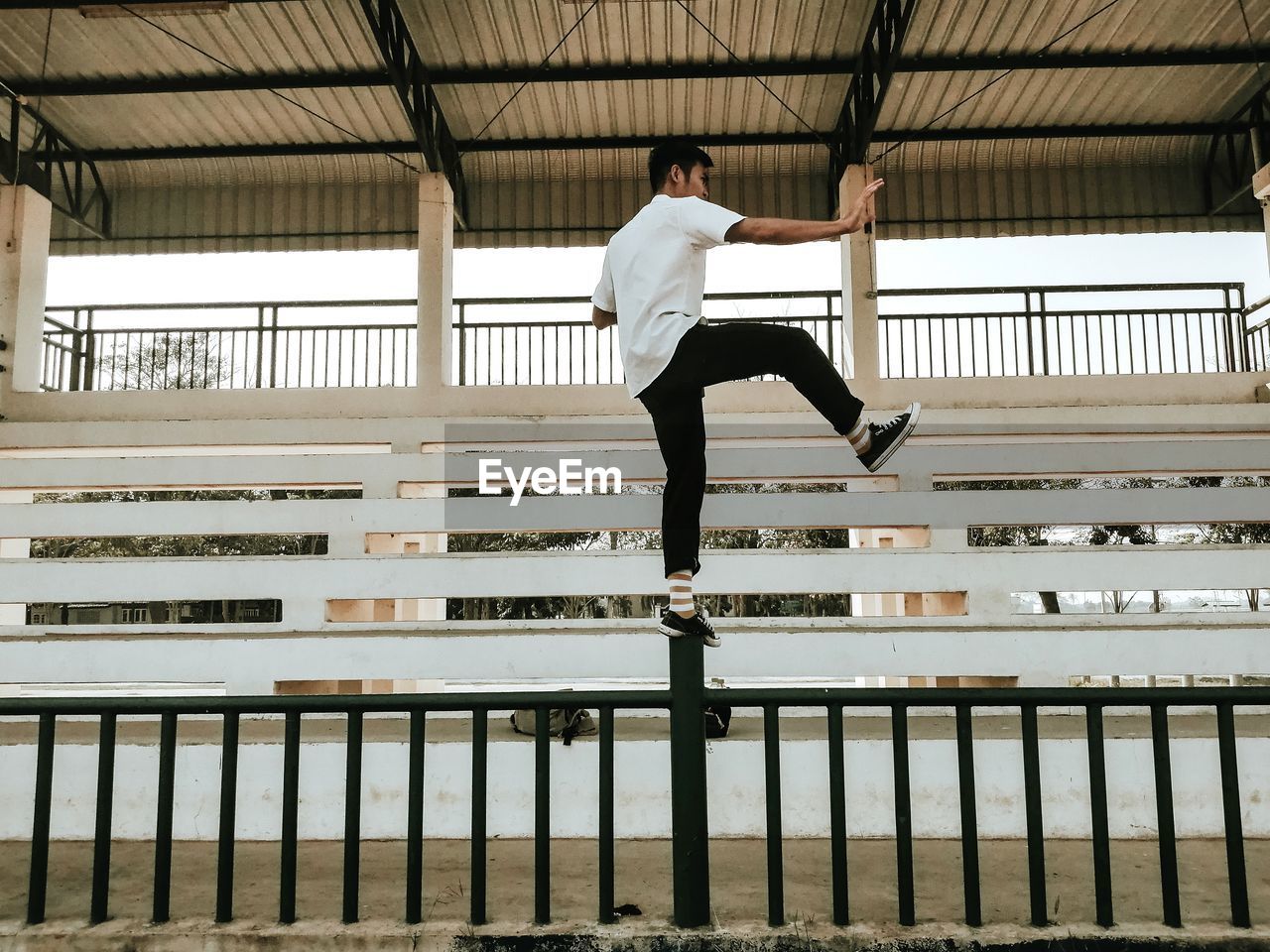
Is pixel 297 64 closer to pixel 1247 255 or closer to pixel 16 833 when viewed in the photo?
pixel 16 833

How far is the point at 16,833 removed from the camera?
4.02 metres

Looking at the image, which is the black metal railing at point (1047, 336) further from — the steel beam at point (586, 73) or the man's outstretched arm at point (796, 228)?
the man's outstretched arm at point (796, 228)

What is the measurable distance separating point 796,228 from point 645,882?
248 centimetres

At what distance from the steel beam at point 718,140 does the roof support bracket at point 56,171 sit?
1.80ft

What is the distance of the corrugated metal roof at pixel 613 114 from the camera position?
10.6 metres

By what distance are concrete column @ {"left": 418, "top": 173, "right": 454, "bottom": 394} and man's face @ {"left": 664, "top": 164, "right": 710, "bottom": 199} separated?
26.3 feet

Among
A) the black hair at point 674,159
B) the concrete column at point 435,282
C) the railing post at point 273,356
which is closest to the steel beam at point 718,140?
the concrete column at point 435,282

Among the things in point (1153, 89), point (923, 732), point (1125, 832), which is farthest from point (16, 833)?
point (1153, 89)

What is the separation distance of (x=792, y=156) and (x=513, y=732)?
11950 millimetres

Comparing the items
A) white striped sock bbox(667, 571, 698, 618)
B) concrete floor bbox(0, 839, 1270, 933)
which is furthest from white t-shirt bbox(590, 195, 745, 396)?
concrete floor bbox(0, 839, 1270, 933)

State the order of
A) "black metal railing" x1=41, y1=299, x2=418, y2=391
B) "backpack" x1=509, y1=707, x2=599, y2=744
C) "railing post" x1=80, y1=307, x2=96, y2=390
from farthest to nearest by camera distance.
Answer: "railing post" x1=80, y1=307, x2=96, y2=390 → "black metal railing" x1=41, y1=299, x2=418, y2=391 → "backpack" x1=509, y1=707, x2=599, y2=744

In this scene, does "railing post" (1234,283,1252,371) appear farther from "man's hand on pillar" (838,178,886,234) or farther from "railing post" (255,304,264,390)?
"railing post" (255,304,264,390)

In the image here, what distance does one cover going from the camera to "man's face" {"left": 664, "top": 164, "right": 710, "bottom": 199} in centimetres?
308

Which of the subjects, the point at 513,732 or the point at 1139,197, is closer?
the point at 513,732
